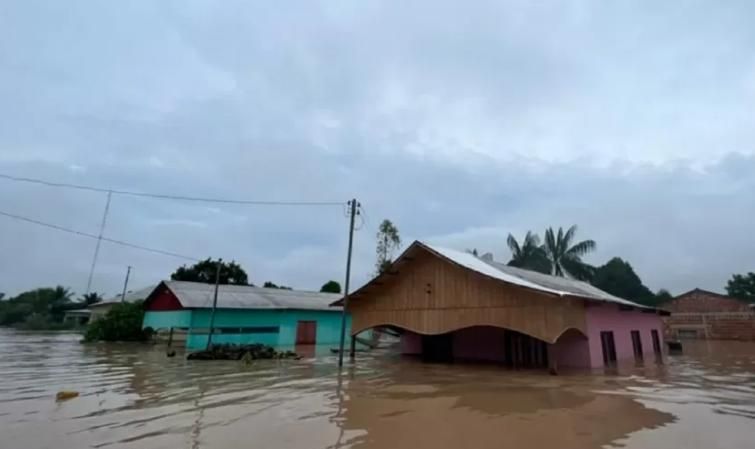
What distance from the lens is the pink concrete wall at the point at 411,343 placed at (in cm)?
2216

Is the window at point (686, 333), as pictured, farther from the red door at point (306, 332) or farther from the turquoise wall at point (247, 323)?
the red door at point (306, 332)

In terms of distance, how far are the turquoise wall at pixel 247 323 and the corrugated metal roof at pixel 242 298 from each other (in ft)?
1.36

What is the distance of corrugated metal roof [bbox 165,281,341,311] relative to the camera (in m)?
25.4

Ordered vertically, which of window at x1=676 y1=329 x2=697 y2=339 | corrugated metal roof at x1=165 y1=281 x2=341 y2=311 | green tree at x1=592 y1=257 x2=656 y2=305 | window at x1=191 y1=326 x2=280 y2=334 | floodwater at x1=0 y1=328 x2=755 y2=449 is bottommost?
floodwater at x1=0 y1=328 x2=755 y2=449

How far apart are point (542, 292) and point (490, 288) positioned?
234cm

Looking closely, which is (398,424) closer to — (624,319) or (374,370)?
(374,370)

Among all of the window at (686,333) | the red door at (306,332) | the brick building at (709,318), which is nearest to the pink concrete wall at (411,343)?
the red door at (306,332)

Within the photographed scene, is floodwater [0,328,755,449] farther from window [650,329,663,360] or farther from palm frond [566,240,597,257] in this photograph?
palm frond [566,240,597,257]

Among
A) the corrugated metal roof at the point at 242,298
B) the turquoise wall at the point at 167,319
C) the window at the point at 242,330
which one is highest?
the corrugated metal roof at the point at 242,298

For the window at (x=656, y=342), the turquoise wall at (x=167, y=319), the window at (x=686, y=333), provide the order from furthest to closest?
the window at (x=686, y=333) → the turquoise wall at (x=167, y=319) → the window at (x=656, y=342)

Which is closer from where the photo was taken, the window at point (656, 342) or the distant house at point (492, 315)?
A: the distant house at point (492, 315)

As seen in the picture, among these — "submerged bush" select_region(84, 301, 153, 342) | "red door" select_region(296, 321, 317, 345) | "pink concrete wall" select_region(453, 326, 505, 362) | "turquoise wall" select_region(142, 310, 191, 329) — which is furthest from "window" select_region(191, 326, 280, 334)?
"pink concrete wall" select_region(453, 326, 505, 362)

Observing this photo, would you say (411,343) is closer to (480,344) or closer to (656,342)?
(480,344)

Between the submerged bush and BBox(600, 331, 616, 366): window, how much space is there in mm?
26030
